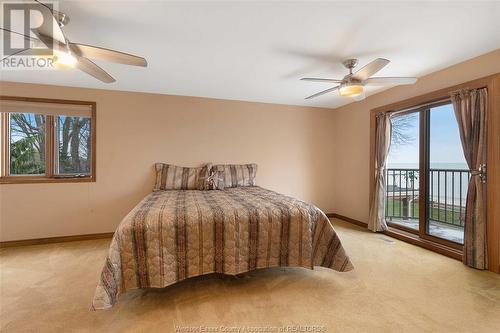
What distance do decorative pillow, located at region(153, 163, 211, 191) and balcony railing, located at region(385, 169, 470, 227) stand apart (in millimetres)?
2992

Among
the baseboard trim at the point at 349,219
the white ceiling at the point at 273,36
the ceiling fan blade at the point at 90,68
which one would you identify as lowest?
the baseboard trim at the point at 349,219

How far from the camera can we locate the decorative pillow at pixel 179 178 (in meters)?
3.60

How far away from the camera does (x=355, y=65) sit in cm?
261

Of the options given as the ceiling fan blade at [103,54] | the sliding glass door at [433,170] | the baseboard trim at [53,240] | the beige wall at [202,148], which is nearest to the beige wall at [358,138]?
the beige wall at [202,148]

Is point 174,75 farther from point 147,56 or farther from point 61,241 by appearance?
point 61,241

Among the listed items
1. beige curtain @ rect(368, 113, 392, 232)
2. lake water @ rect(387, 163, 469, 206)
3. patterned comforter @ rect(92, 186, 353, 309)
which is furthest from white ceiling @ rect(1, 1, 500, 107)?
patterned comforter @ rect(92, 186, 353, 309)

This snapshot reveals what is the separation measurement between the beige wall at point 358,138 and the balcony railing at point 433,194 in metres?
0.45

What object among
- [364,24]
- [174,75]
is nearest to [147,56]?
[174,75]

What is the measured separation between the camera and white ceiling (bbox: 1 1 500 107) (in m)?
1.72

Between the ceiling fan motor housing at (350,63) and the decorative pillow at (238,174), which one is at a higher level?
the ceiling fan motor housing at (350,63)

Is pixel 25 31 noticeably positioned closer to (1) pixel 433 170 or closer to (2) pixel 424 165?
(2) pixel 424 165

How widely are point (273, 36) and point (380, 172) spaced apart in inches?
107

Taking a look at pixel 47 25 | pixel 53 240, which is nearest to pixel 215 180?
pixel 53 240

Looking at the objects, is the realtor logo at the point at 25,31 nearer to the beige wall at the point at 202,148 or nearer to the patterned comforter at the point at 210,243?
the beige wall at the point at 202,148
